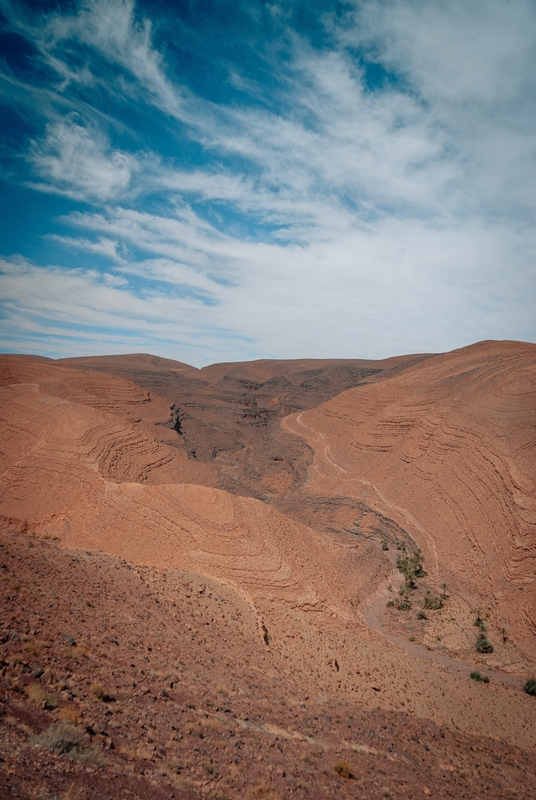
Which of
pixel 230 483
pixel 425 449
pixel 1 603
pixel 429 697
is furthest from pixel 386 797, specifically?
pixel 230 483

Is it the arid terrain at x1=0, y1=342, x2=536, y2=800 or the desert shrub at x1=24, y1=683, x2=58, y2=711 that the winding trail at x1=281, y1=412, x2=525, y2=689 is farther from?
the desert shrub at x1=24, y1=683, x2=58, y2=711

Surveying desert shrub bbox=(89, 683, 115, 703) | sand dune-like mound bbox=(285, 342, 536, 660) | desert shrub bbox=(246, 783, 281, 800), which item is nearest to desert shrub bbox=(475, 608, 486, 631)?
sand dune-like mound bbox=(285, 342, 536, 660)

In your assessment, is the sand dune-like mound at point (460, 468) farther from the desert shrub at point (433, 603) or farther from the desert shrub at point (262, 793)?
the desert shrub at point (262, 793)

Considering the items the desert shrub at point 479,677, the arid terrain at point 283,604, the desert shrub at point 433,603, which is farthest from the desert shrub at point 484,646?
the desert shrub at point 433,603

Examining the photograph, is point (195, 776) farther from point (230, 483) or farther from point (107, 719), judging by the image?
point (230, 483)

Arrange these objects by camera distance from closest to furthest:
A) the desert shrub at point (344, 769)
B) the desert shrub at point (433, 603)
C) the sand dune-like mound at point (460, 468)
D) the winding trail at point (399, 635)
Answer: the desert shrub at point (344, 769), the winding trail at point (399, 635), the sand dune-like mound at point (460, 468), the desert shrub at point (433, 603)

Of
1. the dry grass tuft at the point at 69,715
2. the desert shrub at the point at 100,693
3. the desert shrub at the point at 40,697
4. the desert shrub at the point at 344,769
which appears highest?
the desert shrub at the point at 40,697

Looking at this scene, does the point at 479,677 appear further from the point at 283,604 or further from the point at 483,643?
the point at 283,604
